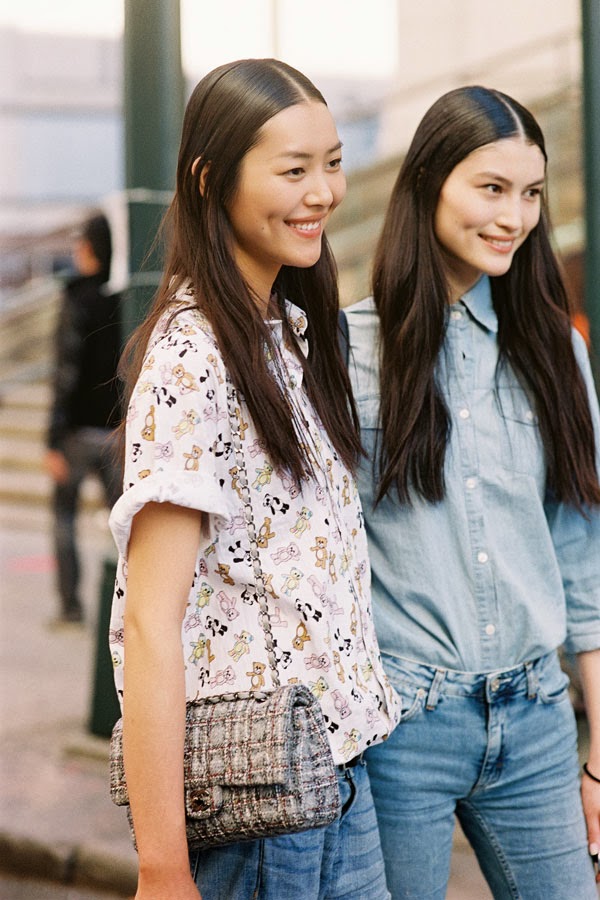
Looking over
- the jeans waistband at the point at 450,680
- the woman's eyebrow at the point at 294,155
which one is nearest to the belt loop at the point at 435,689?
the jeans waistband at the point at 450,680

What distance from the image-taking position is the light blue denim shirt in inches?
83.3

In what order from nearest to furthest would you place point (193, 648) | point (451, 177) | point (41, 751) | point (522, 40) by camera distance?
point (193, 648) < point (451, 177) < point (41, 751) < point (522, 40)

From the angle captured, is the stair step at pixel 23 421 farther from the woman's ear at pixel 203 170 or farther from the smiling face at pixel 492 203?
the woman's ear at pixel 203 170

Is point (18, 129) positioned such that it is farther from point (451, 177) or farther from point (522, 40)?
point (451, 177)

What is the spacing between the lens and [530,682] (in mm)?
2135

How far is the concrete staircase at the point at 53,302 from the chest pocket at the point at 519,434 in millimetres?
5710

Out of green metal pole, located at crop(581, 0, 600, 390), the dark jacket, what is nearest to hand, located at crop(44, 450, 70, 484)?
the dark jacket

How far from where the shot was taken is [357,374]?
7.25 feet

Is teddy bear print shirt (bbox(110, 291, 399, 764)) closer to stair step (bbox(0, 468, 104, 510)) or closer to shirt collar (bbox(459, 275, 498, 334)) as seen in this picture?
shirt collar (bbox(459, 275, 498, 334))

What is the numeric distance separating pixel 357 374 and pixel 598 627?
661 mm

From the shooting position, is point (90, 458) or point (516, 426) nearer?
point (516, 426)

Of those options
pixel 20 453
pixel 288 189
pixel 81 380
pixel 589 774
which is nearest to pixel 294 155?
pixel 288 189

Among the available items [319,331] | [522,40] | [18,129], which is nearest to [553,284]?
[319,331]

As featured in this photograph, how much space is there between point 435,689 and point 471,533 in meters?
0.28
